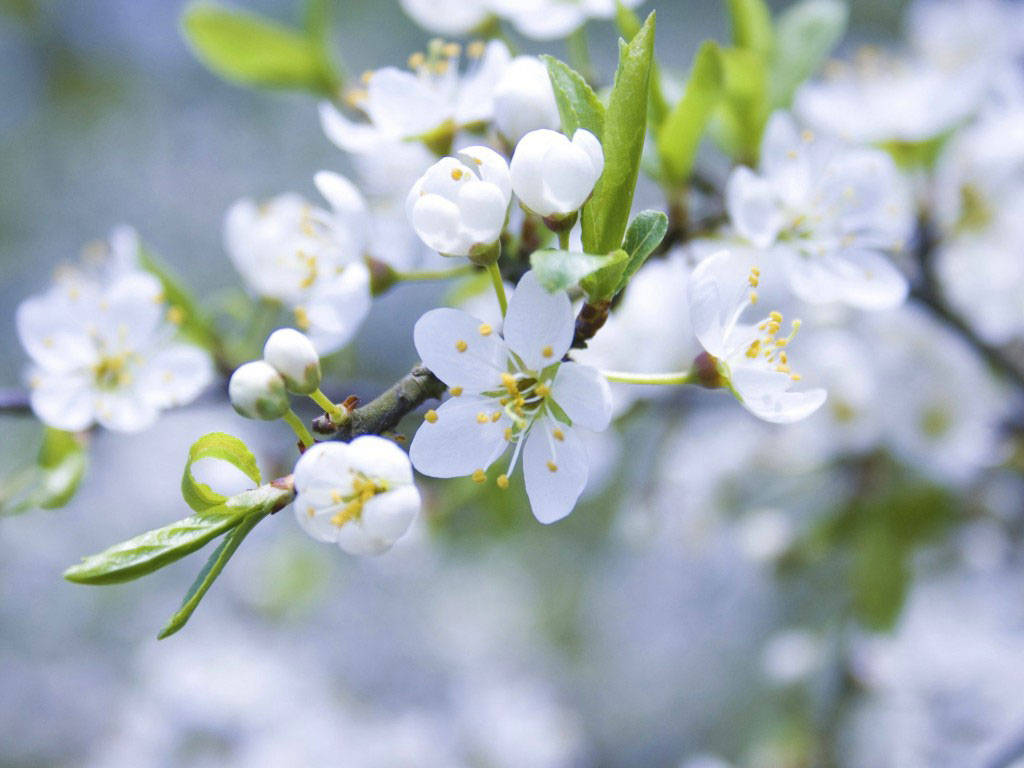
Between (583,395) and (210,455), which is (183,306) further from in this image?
(583,395)

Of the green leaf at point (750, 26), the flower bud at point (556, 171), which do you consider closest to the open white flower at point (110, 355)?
the flower bud at point (556, 171)

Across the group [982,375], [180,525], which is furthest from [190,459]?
[982,375]

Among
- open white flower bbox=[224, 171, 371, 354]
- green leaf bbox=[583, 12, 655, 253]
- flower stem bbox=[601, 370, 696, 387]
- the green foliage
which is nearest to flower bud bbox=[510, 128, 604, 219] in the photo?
green leaf bbox=[583, 12, 655, 253]

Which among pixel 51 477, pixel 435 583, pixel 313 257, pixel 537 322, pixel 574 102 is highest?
pixel 574 102

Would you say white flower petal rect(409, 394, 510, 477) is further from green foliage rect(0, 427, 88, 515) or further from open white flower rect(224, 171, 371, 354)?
green foliage rect(0, 427, 88, 515)

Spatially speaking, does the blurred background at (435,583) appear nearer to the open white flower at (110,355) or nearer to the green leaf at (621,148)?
the open white flower at (110,355)

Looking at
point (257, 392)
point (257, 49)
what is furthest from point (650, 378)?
point (257, 49)
